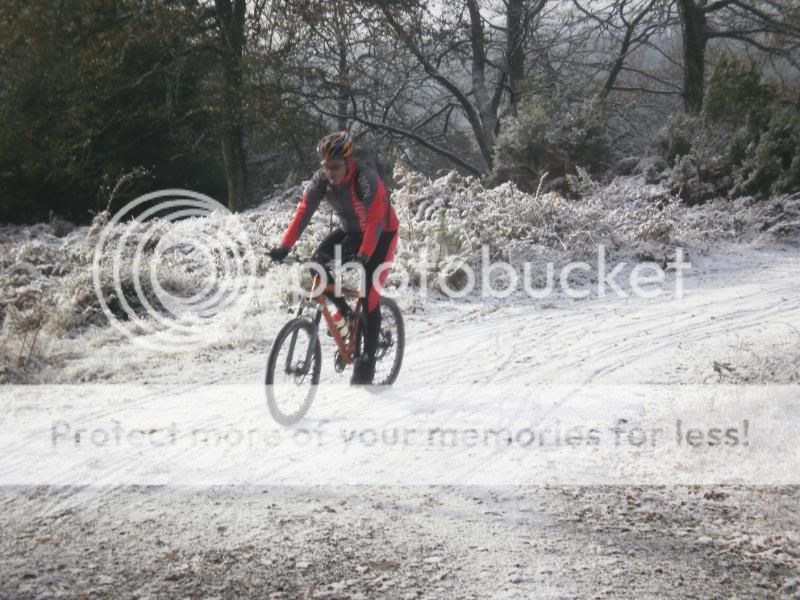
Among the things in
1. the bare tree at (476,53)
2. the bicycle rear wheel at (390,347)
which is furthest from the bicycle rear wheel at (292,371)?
the bare tree at (476,53)

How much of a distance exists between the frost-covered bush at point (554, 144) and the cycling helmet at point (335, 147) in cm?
982

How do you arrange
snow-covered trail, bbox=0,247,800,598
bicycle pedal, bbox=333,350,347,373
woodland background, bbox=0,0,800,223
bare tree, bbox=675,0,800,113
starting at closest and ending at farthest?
snow-covered trail, bbox=0,247,800,598
bicycle pedal, bbox=333,350,347,373
woodland background, bbox=0,0,800,223
bare tree, bbox=675,0,800,113

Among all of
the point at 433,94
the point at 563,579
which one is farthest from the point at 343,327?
the point at 433,94

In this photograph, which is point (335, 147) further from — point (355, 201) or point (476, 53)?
point (476, 53)

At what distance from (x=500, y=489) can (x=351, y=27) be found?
13567mm

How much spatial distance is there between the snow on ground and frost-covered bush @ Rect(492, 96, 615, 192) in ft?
21.9

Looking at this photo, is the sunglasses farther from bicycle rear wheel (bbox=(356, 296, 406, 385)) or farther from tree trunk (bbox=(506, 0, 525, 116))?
tree trunk (bbox=(506, 0, 525, 116))

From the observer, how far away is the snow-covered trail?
3389mm

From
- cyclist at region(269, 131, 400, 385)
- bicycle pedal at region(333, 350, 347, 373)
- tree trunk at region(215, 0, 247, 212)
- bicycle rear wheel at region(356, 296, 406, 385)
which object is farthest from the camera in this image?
tree trunk at region(215, 0, 247, 212)

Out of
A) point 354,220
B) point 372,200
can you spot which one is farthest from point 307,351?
point 372,200

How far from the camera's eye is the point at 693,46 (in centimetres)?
1769

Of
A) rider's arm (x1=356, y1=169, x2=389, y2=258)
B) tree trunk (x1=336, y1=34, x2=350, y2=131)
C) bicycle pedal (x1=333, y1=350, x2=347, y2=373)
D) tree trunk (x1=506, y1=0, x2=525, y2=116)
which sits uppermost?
tree trunk (x1=506, y1=0, x2=525, y2=116)

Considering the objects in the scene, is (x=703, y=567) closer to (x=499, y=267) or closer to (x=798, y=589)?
(x=798, y=589)

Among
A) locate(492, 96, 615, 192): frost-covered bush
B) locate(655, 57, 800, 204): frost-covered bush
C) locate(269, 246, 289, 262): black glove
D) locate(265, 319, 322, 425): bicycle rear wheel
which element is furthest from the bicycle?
locate(492, 96, 615, 192): frost-covered bush
